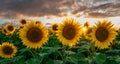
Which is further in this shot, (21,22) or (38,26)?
(21,22)

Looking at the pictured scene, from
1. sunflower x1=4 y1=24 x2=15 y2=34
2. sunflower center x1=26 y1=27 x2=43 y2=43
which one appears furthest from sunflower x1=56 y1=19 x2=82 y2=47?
sunflower x1=4 y1=24 x2=15 y2=34

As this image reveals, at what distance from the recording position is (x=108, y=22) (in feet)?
22.6

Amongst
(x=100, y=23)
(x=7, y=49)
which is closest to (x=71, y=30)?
(x=100, y=23)

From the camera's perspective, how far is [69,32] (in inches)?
271

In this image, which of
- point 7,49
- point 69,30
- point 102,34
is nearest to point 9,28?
point 7,49

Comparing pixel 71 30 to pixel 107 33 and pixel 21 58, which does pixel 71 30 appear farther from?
pixel 21 58

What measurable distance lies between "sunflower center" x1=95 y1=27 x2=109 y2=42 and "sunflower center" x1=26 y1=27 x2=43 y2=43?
1100 mm

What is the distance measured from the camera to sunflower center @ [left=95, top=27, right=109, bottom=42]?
6781 mm

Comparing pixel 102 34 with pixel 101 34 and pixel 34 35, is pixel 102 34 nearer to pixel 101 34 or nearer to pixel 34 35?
pixel 101 34

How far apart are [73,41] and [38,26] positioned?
79cm

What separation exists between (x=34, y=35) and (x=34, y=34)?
0.07 feet

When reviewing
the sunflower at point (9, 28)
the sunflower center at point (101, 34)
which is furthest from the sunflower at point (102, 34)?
the sunflower at point (9, 28)

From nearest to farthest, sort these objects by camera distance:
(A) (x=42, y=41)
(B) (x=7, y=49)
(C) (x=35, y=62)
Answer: (C) (x=35, y=62) → (A) (x=42, y=41) → (B) (x=7, y=49)

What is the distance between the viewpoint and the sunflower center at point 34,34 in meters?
7.14
